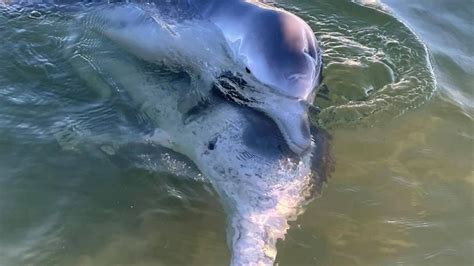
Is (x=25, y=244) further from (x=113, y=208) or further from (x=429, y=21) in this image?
(x=429, y=21)

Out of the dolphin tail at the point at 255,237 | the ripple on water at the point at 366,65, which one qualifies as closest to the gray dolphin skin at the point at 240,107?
the dolphin tail at the point at 255,237

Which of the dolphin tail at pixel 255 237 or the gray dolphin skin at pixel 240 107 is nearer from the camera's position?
the dolphin tail at pixel 255 237

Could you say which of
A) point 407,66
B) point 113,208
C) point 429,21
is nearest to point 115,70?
point 113,208

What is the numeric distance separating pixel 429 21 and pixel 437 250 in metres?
4.68

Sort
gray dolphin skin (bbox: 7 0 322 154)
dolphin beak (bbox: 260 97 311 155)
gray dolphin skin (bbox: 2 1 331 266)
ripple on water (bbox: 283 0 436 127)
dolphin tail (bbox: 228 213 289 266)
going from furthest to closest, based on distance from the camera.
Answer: ripple on water (bbox: 283 0 436 127) < gray dolphin skin (bbox: 7 0 322 154) < dolphin beak (bbox: 260 97 311 155) < gray dolphin skin (bbox: 2 1 331 266) < dolphin tail (bbox: 228 213 289 266)

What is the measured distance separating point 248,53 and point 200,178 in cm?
121

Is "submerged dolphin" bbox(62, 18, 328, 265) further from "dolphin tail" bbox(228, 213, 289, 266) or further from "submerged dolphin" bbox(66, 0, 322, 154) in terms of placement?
"submerged dolphin" bbox(66, 0, 322, 154)

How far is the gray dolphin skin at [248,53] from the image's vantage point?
5227mm

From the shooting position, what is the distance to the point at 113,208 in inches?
203

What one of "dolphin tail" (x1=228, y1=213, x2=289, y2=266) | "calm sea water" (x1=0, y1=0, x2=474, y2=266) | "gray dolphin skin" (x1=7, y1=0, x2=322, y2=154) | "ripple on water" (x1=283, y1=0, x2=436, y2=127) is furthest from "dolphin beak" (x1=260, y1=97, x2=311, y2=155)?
"ripple on water" (x1=283, y1=0, x2=436, y2=127)

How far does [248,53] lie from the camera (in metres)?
5.56

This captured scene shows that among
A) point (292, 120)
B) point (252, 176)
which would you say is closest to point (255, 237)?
point (252, 176)

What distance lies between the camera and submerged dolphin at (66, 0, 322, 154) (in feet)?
17.2

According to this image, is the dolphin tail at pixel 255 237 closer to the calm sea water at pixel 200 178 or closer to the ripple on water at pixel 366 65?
the calm sea water at pixel 200 178
